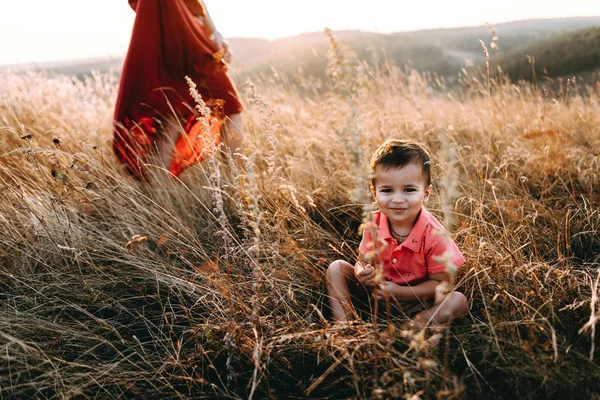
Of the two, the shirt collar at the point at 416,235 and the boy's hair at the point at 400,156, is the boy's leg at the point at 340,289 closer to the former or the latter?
the shirt collar at the point at 416,235

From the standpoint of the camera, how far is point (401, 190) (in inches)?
65.1

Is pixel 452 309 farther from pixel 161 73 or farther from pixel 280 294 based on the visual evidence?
pixel 161 73

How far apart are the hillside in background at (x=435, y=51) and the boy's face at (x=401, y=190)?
6.01ft

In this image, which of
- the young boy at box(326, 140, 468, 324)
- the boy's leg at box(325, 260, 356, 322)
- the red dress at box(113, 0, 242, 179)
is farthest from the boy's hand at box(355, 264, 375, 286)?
the red dress at box(113, 0, 242, 179)

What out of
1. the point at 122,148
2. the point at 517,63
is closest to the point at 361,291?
the point at 122,148

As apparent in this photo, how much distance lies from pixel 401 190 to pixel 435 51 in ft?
81.0

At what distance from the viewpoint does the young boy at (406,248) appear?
161cm

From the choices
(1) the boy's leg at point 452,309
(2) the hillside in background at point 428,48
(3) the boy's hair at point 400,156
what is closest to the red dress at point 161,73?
(3) the boy's hair at point 400,156

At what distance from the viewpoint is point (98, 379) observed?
1.40 m

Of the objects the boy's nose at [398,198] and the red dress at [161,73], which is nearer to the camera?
the boy's nose at [398,198]

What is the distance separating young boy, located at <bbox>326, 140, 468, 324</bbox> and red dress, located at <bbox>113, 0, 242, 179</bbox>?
1.31 meters

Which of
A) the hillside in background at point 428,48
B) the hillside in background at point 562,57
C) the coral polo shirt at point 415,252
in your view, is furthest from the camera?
the hillside in background at point 428,48

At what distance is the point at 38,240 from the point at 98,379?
3.43 ft

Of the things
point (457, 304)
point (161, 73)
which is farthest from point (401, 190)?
point (161, 73)
